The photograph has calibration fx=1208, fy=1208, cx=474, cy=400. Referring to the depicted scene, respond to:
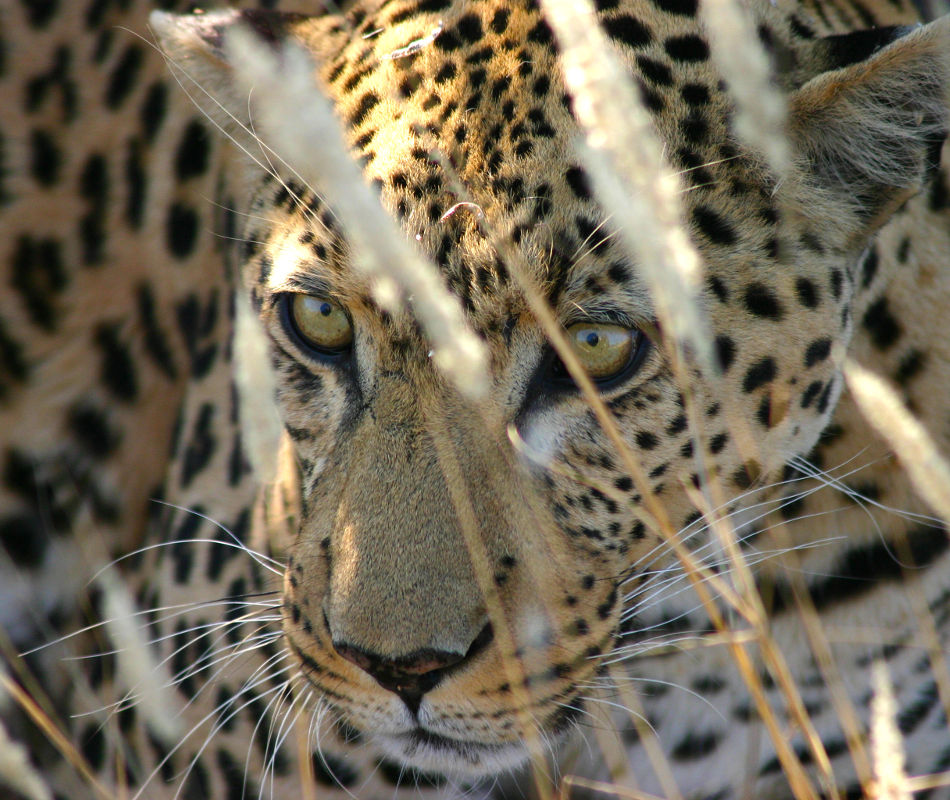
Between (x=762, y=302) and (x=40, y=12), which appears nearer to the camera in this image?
(x=762, y=302)

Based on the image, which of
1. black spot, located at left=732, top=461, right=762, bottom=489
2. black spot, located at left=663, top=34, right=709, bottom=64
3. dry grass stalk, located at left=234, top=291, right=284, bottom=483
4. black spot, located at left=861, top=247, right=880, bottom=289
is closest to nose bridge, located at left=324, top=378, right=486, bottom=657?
dry grass stalk, located at left=234, top=291, right=284, bottom=483

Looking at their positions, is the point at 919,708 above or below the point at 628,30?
below

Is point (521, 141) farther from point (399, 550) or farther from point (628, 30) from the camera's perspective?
point (399, 550)

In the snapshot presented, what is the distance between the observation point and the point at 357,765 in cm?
264

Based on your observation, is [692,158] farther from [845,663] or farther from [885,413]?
[845,663]

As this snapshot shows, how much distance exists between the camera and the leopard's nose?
72.7 inches

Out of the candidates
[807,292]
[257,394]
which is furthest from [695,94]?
[257,394]

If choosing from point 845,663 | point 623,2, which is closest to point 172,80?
point 623,2

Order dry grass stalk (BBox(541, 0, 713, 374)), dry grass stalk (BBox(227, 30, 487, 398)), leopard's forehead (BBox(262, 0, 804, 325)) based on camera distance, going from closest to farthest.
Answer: dry grass stalk (BBox(227, 30, 487, 398)) → dry grass stalk (BBox(541, 0, 713, 374)) → leopard's forehead (BBox(262, 0, 804, 325))

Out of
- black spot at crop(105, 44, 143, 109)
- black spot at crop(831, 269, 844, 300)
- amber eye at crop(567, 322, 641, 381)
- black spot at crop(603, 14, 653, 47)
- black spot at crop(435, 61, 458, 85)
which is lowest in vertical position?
black spot at crop(831, 269, 844, 300)

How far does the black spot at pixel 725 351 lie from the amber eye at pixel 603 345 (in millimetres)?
149

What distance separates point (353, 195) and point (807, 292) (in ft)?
3.47

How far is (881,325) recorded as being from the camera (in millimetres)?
2451

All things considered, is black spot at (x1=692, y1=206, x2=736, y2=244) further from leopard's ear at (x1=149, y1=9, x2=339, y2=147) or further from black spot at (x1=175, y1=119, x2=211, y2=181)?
black spot at (x1=175, y1=119, x2=211, y2=181)
